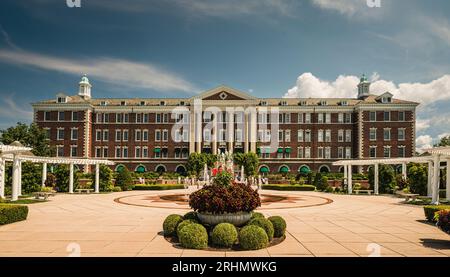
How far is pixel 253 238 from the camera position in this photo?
33.5ft

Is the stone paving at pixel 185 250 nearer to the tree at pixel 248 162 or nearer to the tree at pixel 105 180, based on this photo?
the tree at pixel 105 180

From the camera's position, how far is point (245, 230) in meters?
10.4

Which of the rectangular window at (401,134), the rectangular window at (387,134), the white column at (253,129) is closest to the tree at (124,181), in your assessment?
the white column at (253,129)

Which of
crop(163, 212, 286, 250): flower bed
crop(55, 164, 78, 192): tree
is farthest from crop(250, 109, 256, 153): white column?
crop(163, 212, 286, 250): flower bed

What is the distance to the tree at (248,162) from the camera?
56.9 metres

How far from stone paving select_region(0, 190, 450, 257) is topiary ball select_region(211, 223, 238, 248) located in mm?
337

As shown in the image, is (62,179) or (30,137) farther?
(30,137)

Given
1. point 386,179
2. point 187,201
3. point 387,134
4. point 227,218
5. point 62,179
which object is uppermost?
point 387,134

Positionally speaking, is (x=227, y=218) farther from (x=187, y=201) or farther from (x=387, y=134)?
(x=387, y=134)

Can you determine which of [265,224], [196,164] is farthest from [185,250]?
[196,164]

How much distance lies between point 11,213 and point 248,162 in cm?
4422

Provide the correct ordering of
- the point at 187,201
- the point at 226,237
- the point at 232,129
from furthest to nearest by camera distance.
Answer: the point at 232,129
the point at 187,201
the point at 226,237

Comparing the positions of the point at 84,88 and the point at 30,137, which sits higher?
the point at 84,88

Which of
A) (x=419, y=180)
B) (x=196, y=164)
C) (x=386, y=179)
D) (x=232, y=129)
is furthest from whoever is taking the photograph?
(x=232, y=129)
